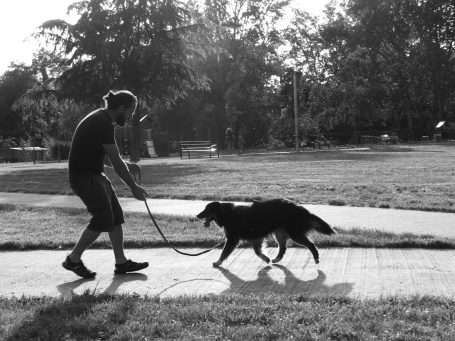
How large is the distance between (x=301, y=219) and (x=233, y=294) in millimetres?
1567

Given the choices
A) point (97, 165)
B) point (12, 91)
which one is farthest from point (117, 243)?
point (12, 91)

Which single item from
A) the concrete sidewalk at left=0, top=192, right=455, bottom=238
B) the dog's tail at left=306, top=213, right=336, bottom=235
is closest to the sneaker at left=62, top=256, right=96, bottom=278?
the dog's tail at left=306, top=213, right=336, bottom=235

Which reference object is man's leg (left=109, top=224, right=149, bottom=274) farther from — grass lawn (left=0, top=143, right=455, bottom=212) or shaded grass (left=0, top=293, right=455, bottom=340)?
grass lawn (left=0, top=143, right=455, bottom=212)

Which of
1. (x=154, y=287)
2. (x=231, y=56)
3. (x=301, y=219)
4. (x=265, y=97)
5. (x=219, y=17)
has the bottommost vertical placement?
(x=154, y=287)

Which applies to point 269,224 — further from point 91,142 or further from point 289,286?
point 91,142

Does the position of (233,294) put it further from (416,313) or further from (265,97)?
(265,97)

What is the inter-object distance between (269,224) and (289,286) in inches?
40.6

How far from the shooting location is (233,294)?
480cm

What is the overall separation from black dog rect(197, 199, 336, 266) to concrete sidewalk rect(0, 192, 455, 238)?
208 cm

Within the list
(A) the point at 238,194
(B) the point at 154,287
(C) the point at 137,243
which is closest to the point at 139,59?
(A) the point at 238,194

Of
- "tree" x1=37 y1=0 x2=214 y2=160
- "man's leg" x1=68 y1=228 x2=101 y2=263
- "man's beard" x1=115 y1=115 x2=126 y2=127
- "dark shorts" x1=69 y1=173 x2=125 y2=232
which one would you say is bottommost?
"man's leg" x1=68 y1=228 x2=101 y2=263

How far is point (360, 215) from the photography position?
928 centimetres

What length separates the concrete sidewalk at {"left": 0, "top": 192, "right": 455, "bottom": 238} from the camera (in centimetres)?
800

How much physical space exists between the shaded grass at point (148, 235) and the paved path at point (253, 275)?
273 millimetres
